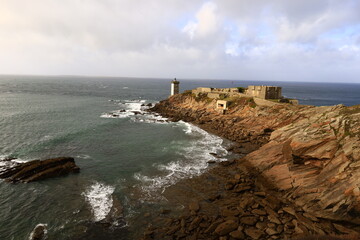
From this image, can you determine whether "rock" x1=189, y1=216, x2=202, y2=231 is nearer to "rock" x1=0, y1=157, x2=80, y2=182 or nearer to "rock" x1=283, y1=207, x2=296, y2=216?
"rock" x1=283, y1=207, x2=296, y2=216

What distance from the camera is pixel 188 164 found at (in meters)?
31.3

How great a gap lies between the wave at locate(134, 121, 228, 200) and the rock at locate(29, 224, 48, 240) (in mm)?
9615

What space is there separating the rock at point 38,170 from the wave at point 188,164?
9.83 meters

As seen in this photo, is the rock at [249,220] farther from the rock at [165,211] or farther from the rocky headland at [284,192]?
the rock at [165,211]

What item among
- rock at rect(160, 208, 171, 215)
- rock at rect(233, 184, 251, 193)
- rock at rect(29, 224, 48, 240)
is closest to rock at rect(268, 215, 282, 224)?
rock at rect(233, 184, 251, 193)

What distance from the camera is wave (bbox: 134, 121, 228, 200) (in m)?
25.3

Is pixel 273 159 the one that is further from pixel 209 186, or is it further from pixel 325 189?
pixel 209 186

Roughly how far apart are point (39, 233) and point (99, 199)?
5984 millimetres

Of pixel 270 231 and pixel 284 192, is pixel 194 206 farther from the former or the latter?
pixel 284 192

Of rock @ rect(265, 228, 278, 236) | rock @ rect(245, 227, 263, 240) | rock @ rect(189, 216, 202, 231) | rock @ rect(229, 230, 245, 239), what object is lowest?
rock @ rect(189, 216, 202, 231)

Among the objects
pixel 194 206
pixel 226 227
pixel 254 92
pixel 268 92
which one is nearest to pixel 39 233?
pixel 194 206

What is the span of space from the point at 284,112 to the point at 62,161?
4372cm

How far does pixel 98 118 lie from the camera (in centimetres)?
6047

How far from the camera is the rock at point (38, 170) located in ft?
84.8
